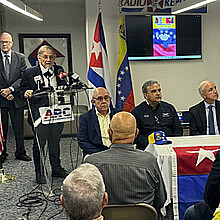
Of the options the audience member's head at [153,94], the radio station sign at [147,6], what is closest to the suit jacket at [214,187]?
the audience member's head at [153,94]

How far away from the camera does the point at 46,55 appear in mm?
3592

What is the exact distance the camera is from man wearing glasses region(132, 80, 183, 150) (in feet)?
11.8

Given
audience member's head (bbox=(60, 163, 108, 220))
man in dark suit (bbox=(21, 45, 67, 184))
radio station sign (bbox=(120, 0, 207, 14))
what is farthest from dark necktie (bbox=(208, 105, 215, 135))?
audience member's head (bbox=(60, 163, 108, 220))

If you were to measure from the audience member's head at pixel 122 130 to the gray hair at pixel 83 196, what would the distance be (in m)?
0.83

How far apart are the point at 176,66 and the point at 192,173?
3352mm

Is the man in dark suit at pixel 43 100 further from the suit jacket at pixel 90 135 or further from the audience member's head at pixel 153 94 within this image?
the audience member's head at pixel 153 94

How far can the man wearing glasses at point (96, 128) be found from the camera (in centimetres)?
331

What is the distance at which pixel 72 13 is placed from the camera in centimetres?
747

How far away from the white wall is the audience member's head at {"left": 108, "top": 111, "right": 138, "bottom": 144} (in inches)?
136

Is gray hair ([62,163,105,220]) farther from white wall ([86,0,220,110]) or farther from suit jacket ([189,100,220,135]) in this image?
white wall ([86,0,220,110])

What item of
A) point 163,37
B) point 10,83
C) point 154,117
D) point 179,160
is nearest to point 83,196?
point 179,160

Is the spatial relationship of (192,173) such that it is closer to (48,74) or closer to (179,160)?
(179,160)

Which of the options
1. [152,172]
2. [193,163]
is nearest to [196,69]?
[193,163]

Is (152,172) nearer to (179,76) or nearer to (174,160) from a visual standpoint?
(174,160)
